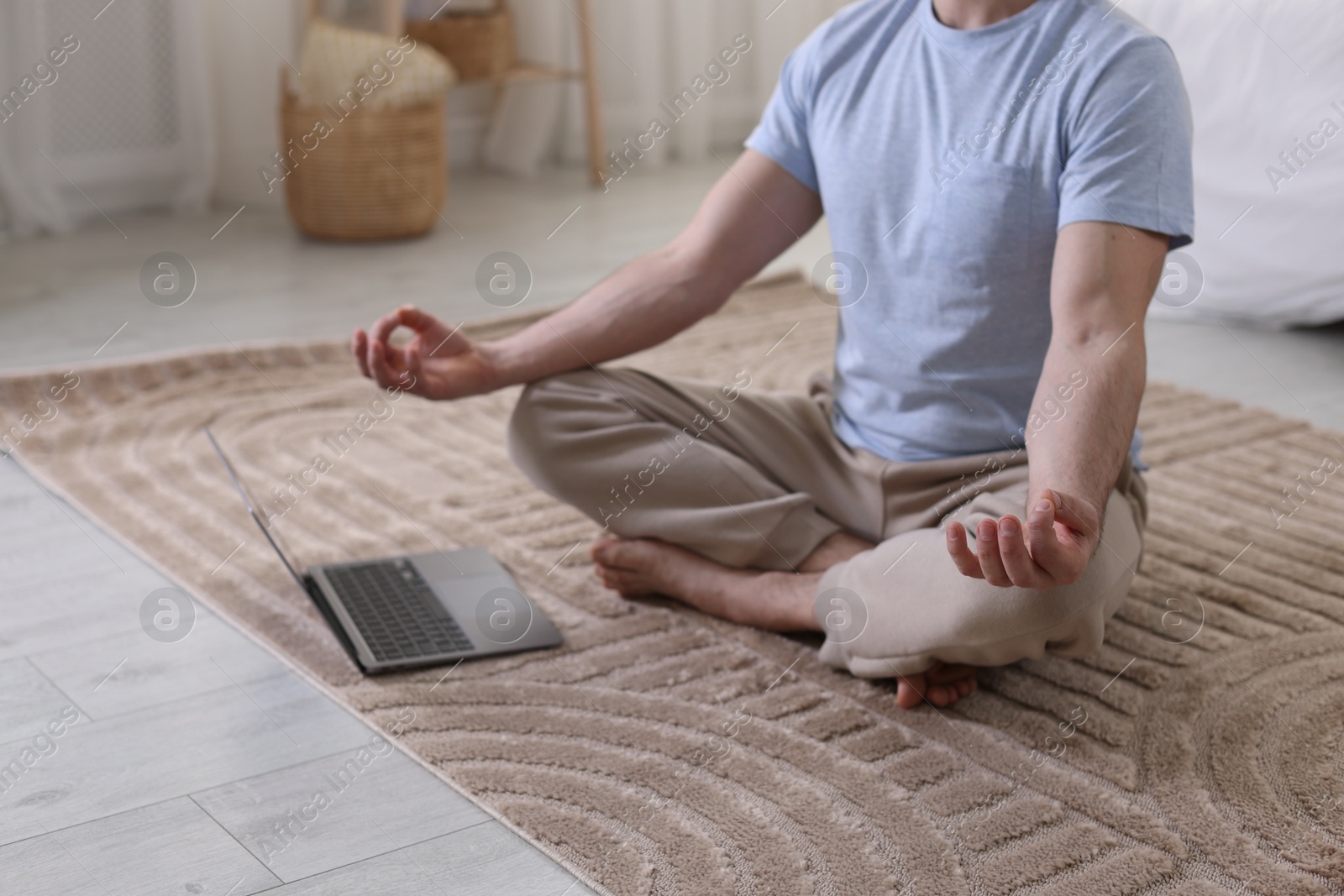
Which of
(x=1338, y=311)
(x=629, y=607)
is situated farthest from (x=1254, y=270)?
(x=629, y=607)

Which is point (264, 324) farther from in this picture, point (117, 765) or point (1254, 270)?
point (1254, 270)

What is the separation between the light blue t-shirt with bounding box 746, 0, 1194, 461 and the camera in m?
0.94

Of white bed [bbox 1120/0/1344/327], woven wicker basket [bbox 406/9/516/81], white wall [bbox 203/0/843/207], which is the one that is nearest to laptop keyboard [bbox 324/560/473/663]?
white bed [bbox 1120/0/1344/327]

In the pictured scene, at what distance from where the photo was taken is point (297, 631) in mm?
1092

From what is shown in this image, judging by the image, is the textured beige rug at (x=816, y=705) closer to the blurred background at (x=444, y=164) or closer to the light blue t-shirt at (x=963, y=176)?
the light blue t-shirt at (x=963, y=176)

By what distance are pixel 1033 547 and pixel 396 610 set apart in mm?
556

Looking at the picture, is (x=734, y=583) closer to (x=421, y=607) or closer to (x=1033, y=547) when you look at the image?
(x=421, y=607)

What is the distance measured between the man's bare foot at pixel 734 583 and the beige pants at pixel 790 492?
0.04ft

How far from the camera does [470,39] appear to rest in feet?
9.55

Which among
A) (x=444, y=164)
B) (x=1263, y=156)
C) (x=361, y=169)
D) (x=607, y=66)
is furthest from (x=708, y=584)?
(x=607, y=66)

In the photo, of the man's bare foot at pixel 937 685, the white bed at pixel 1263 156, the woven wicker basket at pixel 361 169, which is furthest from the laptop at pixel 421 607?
the woven wicker basket at pixel 361 169

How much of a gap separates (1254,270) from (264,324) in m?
1.41

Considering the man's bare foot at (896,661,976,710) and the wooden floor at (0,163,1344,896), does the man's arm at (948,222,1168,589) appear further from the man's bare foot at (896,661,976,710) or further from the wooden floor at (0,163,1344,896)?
the wooden floor at (0,163,1344,896)

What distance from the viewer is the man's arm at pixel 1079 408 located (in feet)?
2.56
